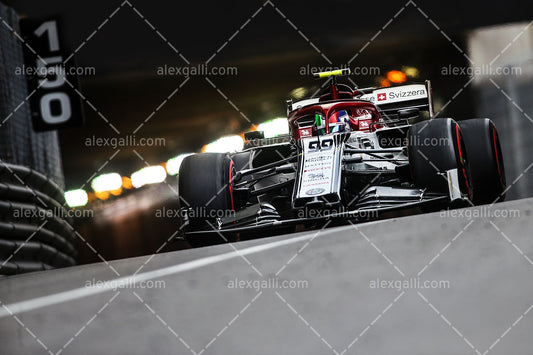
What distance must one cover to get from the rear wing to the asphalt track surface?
4182 mm

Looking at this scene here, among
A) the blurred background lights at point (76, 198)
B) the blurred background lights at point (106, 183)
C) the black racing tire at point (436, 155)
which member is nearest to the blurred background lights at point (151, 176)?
the blurred background lights at point (106, 183)

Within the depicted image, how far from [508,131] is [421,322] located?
29.6 feet

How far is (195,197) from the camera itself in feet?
16.7

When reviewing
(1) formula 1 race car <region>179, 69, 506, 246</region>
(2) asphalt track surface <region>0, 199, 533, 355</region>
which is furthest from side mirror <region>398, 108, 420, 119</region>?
(2) asphalt track surface <region>0, 199, 533, 355</region>

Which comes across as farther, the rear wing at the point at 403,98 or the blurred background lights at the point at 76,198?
the blurred background lights at the point at 76,198

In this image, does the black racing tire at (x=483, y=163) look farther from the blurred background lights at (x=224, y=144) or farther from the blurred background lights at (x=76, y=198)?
the blurred background lights at (x=224, y=144)

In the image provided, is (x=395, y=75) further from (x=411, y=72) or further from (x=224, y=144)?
→ (x=224, y=144)

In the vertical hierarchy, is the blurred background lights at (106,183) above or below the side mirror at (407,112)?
above

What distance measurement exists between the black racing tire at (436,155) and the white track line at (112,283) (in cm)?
232

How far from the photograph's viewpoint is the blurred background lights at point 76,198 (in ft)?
28.2

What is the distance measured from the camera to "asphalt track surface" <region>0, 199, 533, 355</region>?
1.87 metres

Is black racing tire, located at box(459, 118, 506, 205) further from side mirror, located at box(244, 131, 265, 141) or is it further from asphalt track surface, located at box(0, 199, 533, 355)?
asphalt track surface, located at box(0, 199, 533, 355)

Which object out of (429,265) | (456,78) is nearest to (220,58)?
(456,78)

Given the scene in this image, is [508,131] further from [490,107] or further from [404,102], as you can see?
[404,102]
